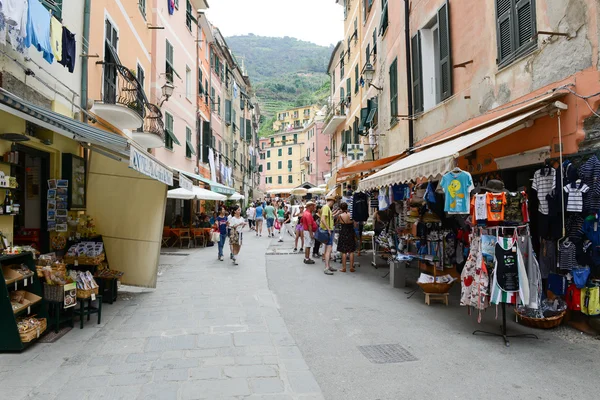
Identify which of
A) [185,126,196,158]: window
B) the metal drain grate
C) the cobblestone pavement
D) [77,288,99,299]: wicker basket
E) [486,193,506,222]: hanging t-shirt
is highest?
[185,126,196,158]: window

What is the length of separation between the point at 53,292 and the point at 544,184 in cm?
693

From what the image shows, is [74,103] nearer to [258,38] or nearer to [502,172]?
[502,172]

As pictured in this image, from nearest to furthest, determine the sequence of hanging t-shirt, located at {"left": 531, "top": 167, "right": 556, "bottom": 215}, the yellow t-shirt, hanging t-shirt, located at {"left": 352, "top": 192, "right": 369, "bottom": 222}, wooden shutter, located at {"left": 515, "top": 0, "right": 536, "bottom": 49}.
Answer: hanging t-shirt, located at {"left": 531, "top": 167, "right": 556, "bottom": 215}
wooden shutter, located at {"left": 515, "top": 0, "right": 536, "bottom": 49}
the yellow t-shirt
hanging t-shirt, located at {"left": 352, "top": 192, "right": 369, "bottom": 222}

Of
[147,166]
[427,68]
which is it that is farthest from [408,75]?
[147,166]

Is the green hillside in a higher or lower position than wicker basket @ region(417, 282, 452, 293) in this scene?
higher

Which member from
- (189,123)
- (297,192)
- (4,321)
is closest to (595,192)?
(4,321)

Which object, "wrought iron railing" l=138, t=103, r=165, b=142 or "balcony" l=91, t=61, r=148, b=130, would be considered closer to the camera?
"balcony" l=91, t=61, r=148, b=130

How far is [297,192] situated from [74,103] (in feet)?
67.6

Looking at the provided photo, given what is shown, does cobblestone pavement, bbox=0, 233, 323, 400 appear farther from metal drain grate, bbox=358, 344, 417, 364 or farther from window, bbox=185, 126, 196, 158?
window, bbox=185, 126, 196, 158

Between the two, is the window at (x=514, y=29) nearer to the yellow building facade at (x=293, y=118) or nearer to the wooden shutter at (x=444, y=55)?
the wooden shutter at (x=444, y=55)

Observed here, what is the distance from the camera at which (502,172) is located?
281 inches

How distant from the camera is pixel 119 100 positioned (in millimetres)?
10562

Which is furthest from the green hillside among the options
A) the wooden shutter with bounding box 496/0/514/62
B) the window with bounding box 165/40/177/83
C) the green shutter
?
the wooden shutter with bounding box 496/0/514/62

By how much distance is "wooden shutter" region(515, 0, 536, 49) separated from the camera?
6.30m
